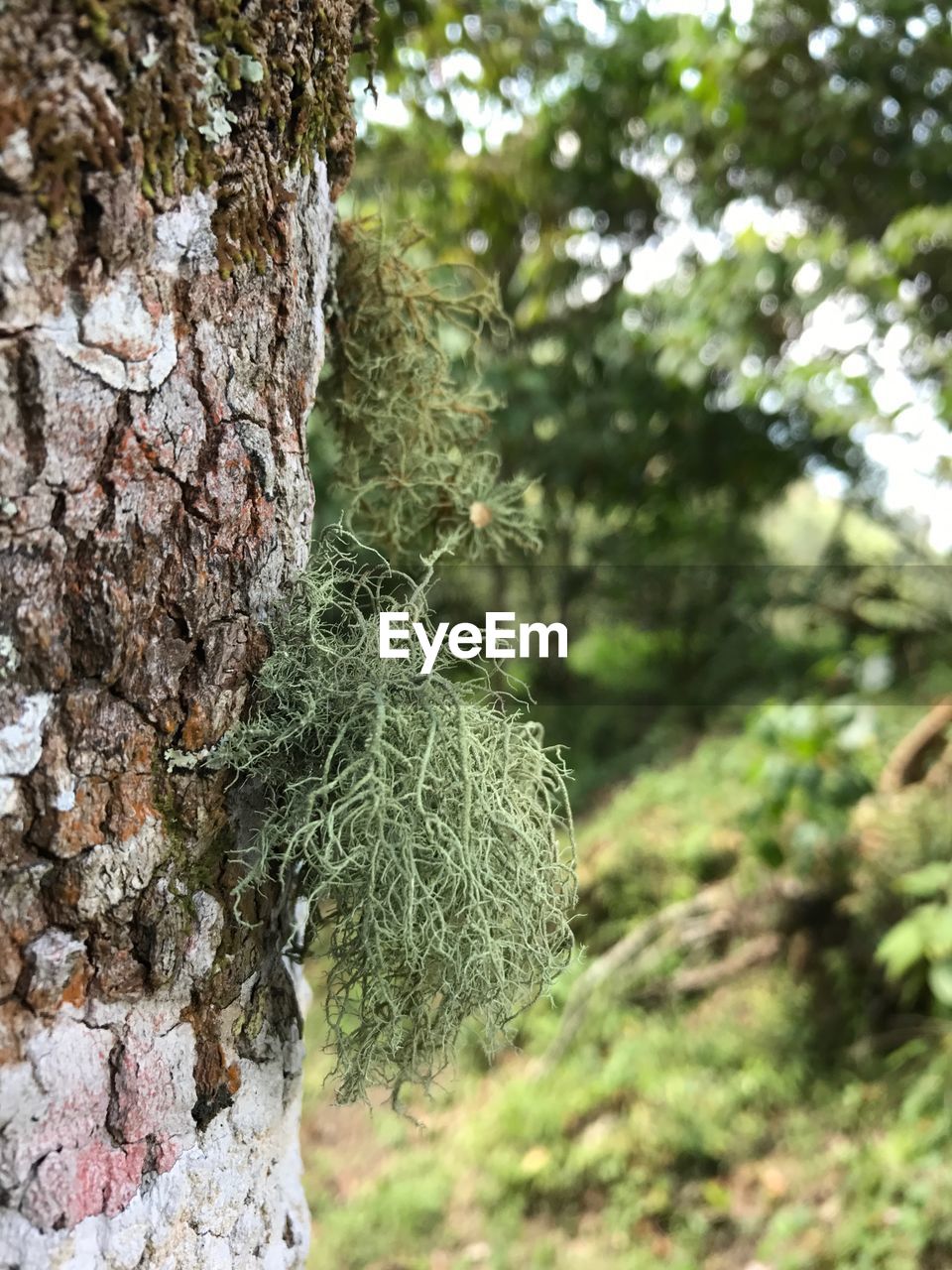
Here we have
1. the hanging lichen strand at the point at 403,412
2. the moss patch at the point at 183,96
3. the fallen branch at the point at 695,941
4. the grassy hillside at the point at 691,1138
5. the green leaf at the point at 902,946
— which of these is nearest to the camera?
the moss patch at the point at 183,96

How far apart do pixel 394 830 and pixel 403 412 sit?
0.56m

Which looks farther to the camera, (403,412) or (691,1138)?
(691,1138)

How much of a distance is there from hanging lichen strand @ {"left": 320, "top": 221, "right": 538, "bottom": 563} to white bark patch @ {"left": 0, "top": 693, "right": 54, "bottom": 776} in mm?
523

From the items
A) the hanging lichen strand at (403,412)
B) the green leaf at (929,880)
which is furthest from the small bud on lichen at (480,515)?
the green leaf at (929,880)

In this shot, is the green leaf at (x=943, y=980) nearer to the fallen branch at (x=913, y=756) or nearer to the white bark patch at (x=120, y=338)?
the fallen branch at (x=913, y=756)

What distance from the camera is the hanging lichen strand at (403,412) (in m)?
1.16

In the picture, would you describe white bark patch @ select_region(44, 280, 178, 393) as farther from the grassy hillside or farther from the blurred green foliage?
the grassy hillside

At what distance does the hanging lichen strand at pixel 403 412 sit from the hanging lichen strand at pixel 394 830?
33 cm

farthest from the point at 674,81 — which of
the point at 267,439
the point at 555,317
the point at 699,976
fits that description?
the point at 267,439

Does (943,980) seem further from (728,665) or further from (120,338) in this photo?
(728,665)

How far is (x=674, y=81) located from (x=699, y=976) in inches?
119

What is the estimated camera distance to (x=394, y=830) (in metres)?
0.81

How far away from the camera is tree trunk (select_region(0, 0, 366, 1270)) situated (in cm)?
64

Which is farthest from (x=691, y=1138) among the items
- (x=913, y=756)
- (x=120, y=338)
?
(x=120, y=338)
